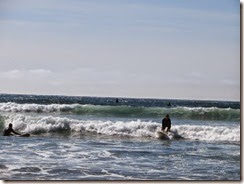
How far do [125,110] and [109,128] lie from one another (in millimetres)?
774

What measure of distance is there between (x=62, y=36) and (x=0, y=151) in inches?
50.6

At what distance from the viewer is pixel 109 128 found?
20.8 ft

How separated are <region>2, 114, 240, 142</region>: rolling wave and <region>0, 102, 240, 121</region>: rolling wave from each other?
273 mm

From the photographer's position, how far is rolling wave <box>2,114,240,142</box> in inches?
238

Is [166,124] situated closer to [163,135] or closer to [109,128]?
[163,135]

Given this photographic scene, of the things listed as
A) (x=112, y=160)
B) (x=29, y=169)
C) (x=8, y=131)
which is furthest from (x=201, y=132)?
(x=29, y=169)

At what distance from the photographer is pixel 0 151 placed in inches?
190

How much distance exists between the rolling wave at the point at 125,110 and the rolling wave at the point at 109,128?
273mm

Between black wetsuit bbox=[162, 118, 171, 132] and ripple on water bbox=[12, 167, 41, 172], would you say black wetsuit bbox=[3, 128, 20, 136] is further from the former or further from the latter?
black wetsuit bbox=[162, 118, 171, 132]

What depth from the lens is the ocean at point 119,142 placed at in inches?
179

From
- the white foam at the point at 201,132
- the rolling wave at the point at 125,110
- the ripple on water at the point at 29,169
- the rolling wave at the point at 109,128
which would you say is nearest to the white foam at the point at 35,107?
the rolling wave at the point at 125,110

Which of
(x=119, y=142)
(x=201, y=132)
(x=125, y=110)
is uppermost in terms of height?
(x=125, y=110)

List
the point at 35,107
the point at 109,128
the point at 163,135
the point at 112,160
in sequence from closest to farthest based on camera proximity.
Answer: the point at 112,160 → the point at 163,135 → the point at 109,128 → the point at 35,107

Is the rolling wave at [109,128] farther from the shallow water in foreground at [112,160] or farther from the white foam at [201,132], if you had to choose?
the shallow water in foreground at [112,160]
